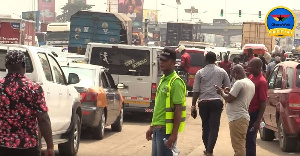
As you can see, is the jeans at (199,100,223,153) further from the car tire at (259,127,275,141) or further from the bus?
the bus

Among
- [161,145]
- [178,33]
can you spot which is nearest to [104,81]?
[161,145]

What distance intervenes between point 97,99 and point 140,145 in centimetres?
121

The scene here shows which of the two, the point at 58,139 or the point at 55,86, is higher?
the point at 55,86

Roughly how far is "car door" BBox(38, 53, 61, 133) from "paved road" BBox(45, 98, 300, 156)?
2.13m

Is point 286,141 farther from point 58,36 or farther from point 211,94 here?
point 58,36

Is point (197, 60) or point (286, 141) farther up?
point (197, 60)

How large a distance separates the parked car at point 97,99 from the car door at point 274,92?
324 centimetres

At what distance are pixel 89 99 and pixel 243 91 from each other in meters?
5.39

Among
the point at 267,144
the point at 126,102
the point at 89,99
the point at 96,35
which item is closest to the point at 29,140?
the point at 89,99

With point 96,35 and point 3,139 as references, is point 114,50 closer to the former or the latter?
point 3,139

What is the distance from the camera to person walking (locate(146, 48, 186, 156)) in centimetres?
899

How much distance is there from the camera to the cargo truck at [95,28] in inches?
1623

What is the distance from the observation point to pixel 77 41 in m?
42.0

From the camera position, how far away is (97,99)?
17.0m
